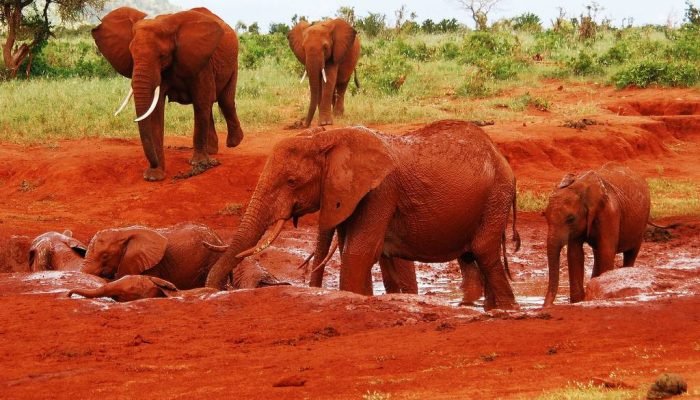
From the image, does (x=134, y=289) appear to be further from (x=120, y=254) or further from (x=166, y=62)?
(x=166, y=62)

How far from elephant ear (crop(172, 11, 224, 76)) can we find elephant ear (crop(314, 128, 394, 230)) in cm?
713

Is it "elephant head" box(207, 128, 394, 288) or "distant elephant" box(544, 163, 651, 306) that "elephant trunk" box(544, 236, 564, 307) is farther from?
"elephant head" box(207, 128, 394, 288)

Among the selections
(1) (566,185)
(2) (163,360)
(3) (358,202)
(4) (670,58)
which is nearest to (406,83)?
(4) (670,58)

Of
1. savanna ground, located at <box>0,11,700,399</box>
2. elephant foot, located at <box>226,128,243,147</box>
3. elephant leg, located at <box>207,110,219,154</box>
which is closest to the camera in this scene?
savanna ground, located at <box>0,11,700,399</box>

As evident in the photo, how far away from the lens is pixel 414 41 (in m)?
33.4

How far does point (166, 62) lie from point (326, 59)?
6.39m

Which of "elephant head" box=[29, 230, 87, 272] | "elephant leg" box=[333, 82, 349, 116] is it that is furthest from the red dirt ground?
"elephant leg" box=[333, 82, 349, 116]

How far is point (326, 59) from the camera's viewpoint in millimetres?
22156

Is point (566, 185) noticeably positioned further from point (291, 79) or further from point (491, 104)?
point (291, 79)

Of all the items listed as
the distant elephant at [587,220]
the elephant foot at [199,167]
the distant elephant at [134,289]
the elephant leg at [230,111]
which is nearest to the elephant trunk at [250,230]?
the distant elephant at [134,289]

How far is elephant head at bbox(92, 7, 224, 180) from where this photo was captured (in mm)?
15578

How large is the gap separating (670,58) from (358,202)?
19.1 metres

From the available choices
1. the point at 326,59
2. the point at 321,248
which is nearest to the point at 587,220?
the point at 321,248

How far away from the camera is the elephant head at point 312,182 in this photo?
928cm
